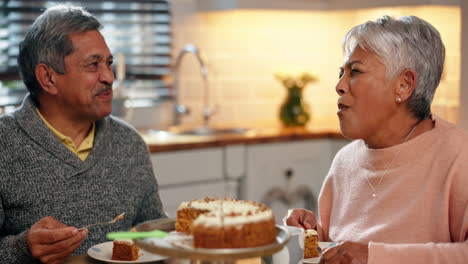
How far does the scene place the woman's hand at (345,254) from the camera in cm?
145

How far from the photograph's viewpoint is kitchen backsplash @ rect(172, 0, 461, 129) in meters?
4.02

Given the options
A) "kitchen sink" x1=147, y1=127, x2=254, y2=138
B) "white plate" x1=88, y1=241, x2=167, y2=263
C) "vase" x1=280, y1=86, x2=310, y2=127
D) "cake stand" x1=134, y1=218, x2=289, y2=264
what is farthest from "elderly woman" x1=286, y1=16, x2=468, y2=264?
"vase" x1=280, y1=86, x2=310, y2=127

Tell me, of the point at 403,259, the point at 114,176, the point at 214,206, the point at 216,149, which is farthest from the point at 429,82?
the point at 216,149

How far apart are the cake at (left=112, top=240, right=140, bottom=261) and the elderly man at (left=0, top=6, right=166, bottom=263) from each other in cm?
41

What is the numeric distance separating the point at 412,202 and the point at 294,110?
2359mm

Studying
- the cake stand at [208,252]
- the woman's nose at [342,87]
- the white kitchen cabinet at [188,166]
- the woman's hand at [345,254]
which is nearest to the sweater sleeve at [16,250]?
the cake stand at [208,252]

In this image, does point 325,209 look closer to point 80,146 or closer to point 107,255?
point 107,255

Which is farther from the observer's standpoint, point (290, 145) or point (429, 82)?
point (290, 145)

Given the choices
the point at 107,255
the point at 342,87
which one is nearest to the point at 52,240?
the point at 107,255

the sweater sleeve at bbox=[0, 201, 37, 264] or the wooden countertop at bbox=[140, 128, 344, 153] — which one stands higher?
the sweater sleeve at bbox=[0, 201, 37, 264]

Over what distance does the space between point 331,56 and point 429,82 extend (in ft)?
9.29

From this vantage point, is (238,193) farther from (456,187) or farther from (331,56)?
(456,187)

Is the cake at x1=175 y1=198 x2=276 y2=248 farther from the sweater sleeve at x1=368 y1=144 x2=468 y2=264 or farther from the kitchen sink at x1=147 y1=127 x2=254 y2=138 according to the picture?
the kitchen sink at x1=147 y1=127 x2=254 y2=138

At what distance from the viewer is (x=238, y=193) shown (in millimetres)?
3482
